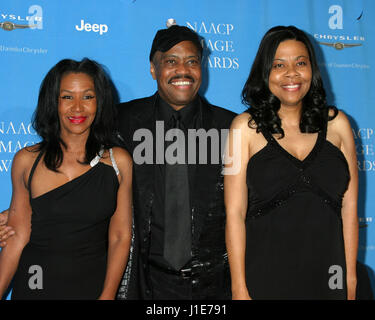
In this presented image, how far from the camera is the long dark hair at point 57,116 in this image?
195cm

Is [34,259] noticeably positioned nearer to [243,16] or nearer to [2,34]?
[2,34]

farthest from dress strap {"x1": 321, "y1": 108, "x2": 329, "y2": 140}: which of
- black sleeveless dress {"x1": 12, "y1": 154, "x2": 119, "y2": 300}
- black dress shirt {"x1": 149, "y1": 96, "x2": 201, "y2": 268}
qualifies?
black sleeveless dress {"x1": 12, "y1": 154, "x2": 119, "y2": 300}

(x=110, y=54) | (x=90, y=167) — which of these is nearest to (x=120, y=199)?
(x=90, y=167)

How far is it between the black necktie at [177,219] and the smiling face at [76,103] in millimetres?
477

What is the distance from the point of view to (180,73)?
2.07 meters

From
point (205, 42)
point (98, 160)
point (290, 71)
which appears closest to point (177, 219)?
point (98, 160)

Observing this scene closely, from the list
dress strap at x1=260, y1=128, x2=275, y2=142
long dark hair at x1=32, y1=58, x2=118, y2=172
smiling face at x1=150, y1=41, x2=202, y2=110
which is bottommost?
dress strap at x1=260, y1=128, x2=275, y2=142

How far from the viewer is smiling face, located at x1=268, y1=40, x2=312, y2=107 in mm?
1831

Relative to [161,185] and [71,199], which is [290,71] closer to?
[161,185]

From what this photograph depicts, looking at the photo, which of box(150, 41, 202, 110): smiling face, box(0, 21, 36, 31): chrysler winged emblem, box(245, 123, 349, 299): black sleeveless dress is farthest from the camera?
box(0, 21, 36, 31): chrysler winged emblem

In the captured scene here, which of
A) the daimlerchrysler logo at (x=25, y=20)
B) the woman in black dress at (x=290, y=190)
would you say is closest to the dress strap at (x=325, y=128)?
the woman in black dress at (x=290, y=190)

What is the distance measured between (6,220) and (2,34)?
3.81ft

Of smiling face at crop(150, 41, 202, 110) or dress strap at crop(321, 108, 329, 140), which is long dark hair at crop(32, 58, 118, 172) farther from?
dress strap at crop(321, 108, 329, 140)

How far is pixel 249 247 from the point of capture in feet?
5.96
